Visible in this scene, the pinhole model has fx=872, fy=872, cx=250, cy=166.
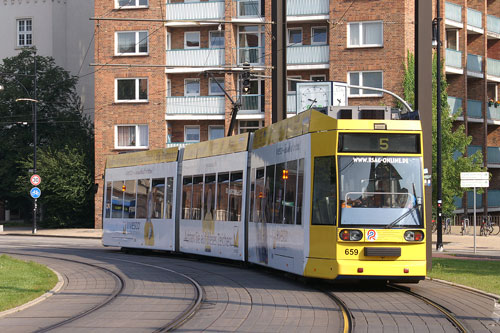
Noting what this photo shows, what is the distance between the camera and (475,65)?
185ft

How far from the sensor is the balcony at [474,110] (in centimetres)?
5575

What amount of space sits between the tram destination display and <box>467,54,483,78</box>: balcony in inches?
1643

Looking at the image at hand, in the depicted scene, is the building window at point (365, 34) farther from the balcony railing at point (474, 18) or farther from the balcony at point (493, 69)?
the balcony at point (493, 69)

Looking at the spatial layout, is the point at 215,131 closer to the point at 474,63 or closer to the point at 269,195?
the point at 474,63

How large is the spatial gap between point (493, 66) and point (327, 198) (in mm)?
46821

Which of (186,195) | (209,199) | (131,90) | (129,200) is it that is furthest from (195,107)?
(209,199)

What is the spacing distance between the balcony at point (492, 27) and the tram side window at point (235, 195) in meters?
41.8

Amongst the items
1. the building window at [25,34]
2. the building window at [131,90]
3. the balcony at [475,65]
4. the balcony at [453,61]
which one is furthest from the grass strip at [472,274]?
the building window at [25,34]

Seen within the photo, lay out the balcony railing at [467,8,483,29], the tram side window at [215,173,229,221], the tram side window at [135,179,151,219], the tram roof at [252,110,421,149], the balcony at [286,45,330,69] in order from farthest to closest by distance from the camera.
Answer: the balcony railing at [467,8,483,29]
the balcony at [286,45,330,69]
the tram side window at [135,179,151,219]
the tram side window at [215,173,229,221]
the tram roof at [252,110,421,149]

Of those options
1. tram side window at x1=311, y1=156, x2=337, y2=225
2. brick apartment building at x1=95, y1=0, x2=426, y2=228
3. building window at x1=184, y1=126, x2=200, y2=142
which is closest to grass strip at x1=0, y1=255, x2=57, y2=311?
tram side window at x1=311, y1=156, x2=337, y2=225

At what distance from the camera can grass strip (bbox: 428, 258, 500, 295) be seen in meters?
16.8

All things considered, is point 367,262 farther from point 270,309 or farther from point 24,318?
point 24,318

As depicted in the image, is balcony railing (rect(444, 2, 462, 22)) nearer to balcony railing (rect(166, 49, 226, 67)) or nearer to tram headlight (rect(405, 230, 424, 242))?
balcony railing (rect(166, 49, 226, 67))

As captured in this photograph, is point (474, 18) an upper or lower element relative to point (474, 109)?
upper
